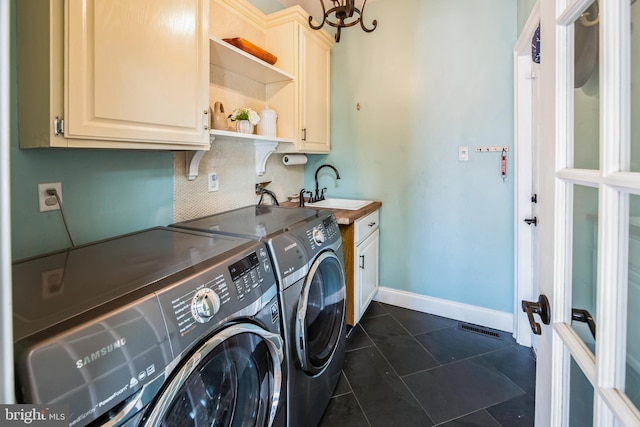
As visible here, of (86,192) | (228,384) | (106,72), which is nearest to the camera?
(228,384)

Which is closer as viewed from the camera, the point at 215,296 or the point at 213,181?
the point at 215,296

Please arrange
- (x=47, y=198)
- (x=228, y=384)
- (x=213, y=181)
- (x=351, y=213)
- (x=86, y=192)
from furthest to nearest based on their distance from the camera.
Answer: (x=351, y=213) → (x=213, y=181) → (x=86, y=192) → (x=47, y=198) → (x=228, y=384)

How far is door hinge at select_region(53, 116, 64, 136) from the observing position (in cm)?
92

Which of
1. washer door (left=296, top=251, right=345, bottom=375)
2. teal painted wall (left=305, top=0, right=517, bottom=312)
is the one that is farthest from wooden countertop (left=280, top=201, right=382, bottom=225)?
washer door (left=296, top=251, right=345, bottom=375)

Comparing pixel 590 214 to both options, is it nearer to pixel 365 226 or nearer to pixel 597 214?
pixel 597 214

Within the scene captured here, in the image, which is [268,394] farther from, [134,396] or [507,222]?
[507,222]

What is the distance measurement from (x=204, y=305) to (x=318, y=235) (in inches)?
29.7

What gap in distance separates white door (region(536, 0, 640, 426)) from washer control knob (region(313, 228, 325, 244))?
34.7 inches

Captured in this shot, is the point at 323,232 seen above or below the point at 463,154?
below

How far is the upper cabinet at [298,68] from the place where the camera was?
7.18 ft

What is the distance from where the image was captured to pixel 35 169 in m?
1.08

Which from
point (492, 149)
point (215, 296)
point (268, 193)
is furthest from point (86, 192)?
point (492, 149)

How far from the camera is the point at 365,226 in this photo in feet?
7.61

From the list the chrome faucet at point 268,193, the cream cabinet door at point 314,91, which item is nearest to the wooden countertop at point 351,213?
the chrome faucet at point 268,193
